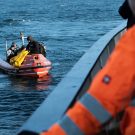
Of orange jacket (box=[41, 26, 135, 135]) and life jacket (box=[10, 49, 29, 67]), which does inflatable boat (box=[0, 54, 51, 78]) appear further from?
orange jacket (box=[41, 26, 135, 135])

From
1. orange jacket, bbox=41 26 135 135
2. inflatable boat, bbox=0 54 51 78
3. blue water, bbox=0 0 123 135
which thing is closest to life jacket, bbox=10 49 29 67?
inflatable boat, bbox=0 54 51 78

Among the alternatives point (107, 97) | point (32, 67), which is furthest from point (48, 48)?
point (107, 97)

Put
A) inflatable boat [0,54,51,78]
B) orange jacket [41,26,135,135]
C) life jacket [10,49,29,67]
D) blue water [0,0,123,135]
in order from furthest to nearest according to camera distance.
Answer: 1. inflatable boat [0,54,51,78]
2. life jacket [10,49,29,67]
3. blue water [0,0,123,135]
4. orange jacket [41,26,135,135]


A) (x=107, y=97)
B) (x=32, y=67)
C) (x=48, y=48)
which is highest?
(x=107, y=97)

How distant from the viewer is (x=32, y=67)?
20625mm

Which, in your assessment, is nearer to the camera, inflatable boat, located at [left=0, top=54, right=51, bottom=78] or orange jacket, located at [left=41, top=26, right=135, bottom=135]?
orange jacket, located at [left=41, top=26, right=135, bottom=135]

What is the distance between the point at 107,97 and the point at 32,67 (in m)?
19.0

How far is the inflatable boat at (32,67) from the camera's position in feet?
66.5

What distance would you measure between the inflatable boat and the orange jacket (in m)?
18.3

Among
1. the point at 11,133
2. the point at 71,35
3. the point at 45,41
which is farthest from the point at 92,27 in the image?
the point at 11,133

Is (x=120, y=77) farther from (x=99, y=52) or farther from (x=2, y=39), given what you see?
(x=2, y=39)

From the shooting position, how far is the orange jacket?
173cm

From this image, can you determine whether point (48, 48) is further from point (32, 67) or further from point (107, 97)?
point (107, 97)

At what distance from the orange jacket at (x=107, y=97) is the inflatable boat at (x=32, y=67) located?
18.3m
